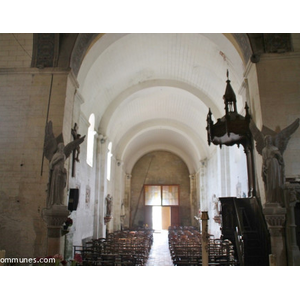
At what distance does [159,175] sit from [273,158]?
2221cm

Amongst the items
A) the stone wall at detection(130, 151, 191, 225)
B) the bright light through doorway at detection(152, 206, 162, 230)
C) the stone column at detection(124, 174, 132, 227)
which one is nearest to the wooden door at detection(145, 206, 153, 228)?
the stone wall at detection(130, 151, 191, 225)

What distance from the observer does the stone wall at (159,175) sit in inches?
1136

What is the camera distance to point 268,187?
7.41m

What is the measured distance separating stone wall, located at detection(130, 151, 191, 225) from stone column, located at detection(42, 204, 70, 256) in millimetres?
21194

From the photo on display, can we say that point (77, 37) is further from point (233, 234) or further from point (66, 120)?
point (233, 234)

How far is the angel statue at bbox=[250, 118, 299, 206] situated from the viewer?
7340 mm

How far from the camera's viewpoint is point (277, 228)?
730 centimetres

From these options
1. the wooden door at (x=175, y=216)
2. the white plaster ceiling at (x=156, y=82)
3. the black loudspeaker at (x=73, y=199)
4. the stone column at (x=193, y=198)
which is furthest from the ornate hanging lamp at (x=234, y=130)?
the wooden door at (x=175, y=216)

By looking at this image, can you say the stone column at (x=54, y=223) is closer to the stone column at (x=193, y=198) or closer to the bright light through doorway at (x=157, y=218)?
the stone column at (x=193, y=198)

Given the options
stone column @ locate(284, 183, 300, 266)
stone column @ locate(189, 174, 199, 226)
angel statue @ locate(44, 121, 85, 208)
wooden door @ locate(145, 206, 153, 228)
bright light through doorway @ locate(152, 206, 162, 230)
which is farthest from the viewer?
bright light through doorway @ locate(152, 206, 162, 230)

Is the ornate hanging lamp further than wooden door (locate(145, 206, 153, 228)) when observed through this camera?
No

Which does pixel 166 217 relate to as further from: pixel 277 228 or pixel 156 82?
pixel 277 228

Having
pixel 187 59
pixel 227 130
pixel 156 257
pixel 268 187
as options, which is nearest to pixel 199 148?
pixel 187 59

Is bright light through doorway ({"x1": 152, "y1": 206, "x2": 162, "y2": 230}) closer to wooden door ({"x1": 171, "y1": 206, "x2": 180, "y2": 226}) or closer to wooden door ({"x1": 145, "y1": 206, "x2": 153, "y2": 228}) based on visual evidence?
wooden door ({"x1": 145, "y1": 206, "x2": 153, "y2": 228})
